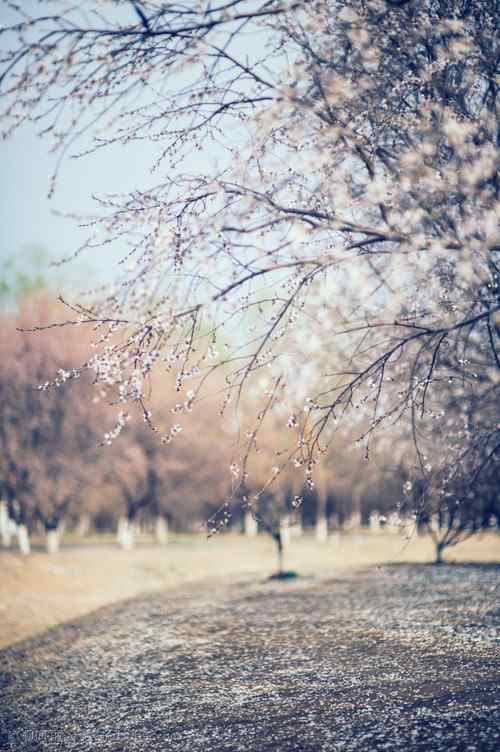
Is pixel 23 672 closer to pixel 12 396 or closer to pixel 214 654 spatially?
pixel 214 654

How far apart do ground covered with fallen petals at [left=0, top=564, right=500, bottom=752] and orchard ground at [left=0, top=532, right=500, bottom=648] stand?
145 centimetres

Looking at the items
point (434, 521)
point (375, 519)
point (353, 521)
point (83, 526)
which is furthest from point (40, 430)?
point (353, 521)

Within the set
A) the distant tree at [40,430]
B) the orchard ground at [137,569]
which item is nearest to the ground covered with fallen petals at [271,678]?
the orchard ground at [137,569]

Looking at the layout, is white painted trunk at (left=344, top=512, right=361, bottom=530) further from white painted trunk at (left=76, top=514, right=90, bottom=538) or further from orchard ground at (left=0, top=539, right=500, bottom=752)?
orchard ground at (left=0, top=539, right=500, bottom=752)

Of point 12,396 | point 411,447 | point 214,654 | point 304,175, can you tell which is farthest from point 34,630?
point 12,396

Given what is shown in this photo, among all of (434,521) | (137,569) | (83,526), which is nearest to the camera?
(434,521)

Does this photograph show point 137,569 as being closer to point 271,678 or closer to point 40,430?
point 40,430

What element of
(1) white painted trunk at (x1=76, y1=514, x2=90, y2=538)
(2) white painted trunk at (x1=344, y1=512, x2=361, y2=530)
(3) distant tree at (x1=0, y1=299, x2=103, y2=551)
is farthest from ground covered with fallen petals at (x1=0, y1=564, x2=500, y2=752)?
(1) white painted trunk at (x1=76, y1=514, x2=90, y2=538)

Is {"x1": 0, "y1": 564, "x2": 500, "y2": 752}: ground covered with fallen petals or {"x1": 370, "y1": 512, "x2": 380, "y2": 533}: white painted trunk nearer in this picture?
{"x1": 0, "y1": 564, "x2": 500, "y2": 752}: ground covered with fallen petals

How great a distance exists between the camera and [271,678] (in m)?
7.38

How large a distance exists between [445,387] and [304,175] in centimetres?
466

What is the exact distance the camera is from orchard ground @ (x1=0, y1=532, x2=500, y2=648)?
15.0 m

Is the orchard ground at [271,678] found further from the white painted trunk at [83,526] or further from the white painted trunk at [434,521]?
the white painted trunk at [83,526]

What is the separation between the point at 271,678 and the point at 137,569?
16591mm
